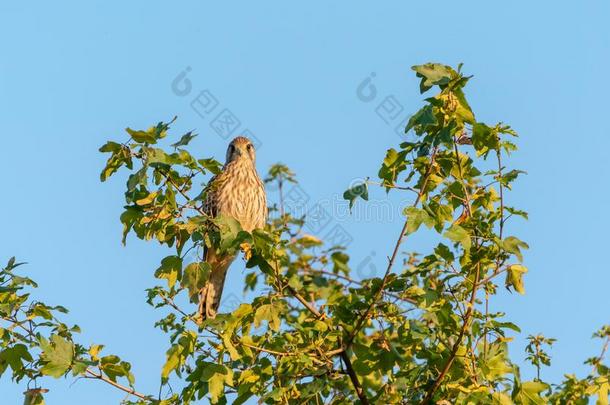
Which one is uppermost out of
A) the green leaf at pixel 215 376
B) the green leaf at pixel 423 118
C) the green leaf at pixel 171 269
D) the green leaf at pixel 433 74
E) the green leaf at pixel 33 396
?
the green leaf at pixel 433 74

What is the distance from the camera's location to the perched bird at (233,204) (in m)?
7.48

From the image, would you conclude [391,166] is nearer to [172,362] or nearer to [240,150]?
[172,362]

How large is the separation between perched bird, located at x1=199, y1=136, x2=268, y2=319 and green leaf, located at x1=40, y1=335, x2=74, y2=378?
2.79 meters

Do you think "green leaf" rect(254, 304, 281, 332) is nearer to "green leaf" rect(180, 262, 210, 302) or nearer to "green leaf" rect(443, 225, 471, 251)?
"green leaf" rect(180, 262, 210, 302)

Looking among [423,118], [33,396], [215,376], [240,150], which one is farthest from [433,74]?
[240,150]

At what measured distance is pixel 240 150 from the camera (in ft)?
27.8

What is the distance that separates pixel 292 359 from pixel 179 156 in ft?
4.02

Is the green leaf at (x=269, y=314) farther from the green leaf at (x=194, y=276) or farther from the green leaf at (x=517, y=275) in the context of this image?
the green leaf at (x=517, y=275)

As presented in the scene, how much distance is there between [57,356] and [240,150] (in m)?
4.35

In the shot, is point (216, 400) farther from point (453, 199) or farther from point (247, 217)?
point (247, 217)

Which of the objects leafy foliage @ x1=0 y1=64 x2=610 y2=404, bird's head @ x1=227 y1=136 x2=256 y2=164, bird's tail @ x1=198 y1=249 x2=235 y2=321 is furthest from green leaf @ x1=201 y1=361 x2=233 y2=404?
bird's head @ x1=227 y1=136 x2=256 y2=164

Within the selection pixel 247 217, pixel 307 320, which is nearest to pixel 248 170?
pixel 247 217

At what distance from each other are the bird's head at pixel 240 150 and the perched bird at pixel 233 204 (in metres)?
0.11

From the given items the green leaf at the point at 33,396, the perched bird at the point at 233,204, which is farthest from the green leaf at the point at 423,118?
the perched bird at the point at 233,204
